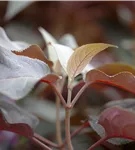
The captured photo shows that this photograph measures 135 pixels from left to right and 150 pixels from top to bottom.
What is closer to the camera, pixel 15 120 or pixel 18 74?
pixel 18 74

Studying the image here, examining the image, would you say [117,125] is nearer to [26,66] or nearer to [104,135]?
[104,135]

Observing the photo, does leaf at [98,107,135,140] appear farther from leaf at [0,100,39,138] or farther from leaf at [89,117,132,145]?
leaf at [0,100,39,138]

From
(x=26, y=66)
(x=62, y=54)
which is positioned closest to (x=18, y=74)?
(x=26, y=66)

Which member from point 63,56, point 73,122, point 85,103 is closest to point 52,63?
point 63,56

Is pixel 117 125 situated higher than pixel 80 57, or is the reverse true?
pixel 80 57

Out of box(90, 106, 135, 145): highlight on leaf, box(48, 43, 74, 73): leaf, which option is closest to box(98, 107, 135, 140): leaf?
box(90, 106, 135, 145): highlight on leaf
